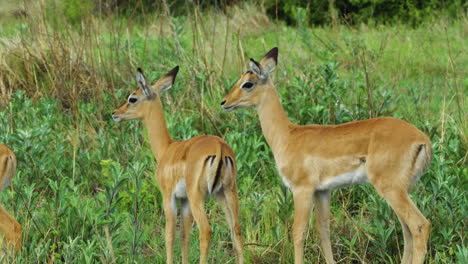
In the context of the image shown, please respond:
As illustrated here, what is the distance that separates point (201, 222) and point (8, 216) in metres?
1.22

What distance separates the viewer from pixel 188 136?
6.35 metres

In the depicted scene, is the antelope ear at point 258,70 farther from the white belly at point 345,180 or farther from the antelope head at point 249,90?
the white belly at point 345,180

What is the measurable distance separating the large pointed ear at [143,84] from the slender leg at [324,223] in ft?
4.44

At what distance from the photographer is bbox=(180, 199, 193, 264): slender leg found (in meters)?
4.71

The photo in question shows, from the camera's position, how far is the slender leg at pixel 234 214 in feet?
14.6

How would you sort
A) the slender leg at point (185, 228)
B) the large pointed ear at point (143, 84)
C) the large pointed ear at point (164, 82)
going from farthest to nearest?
the large pointed ear at point (164, 82)
the large pointed ear at point (143, 84)
the slender leg at point (185, 228)

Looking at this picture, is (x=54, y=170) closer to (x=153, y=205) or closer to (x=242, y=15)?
(x=153, y=205)

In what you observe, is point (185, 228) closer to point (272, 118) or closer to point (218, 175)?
point (218, 175)

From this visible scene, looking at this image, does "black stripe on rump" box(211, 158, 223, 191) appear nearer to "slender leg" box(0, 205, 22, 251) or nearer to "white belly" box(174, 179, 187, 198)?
"white belly" box(174, 179, 187, 198)

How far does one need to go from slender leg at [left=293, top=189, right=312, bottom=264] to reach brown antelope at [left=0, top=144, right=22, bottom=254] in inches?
62.1

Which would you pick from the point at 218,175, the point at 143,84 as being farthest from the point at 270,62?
the point at 218,175

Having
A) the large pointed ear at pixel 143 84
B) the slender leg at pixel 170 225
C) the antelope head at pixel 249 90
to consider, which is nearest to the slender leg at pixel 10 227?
the slender leg at pixel 170 225

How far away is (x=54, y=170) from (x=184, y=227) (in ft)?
6.73

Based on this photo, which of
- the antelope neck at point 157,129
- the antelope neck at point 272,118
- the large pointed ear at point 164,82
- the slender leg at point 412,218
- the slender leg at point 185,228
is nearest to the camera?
the slender leg at point 412,218
